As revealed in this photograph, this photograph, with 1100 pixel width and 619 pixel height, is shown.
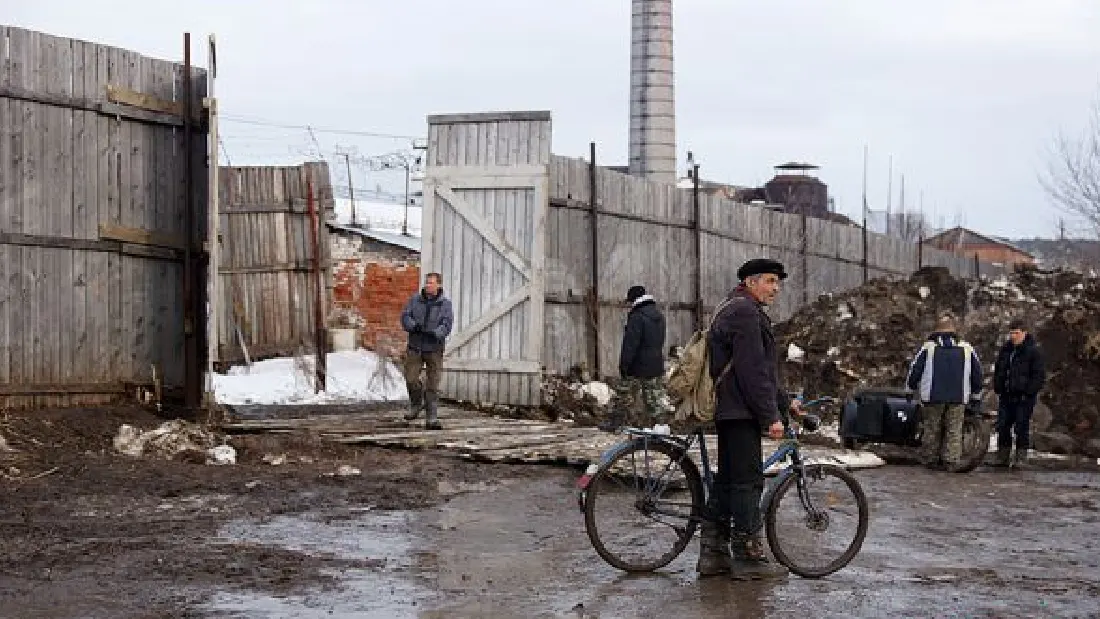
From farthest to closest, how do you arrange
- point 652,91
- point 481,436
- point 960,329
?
point 652,91 → point 960,329 → point 481,436

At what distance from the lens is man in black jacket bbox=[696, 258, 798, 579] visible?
836 cm

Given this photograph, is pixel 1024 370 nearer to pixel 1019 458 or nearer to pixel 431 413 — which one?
pixel 1019 458

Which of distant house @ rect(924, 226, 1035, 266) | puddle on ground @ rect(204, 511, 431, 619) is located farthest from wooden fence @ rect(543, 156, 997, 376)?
distant house @ rect(924, 226, 1035, 266)

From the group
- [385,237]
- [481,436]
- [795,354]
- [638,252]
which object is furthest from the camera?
[385,237]

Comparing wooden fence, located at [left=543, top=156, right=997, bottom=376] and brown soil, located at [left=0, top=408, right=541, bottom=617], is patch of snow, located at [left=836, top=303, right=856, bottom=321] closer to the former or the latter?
wooden fence, located at [left=543, top=156, right=997, bottom=376]

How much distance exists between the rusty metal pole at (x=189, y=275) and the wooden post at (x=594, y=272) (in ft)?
19.7

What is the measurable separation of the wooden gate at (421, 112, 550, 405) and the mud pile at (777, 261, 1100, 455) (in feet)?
20.3

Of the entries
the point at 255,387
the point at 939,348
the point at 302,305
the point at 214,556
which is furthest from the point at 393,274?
the point at 214,556

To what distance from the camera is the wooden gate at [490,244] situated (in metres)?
17.5

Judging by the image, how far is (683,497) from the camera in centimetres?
888

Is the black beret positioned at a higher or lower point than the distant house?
lower

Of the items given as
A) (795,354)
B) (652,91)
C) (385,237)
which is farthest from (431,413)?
(652,91)

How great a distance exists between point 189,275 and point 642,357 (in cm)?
464

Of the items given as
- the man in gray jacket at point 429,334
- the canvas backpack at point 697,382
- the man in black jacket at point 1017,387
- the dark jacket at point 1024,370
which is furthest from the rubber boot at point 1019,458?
the canvas backpack at point 697,382
